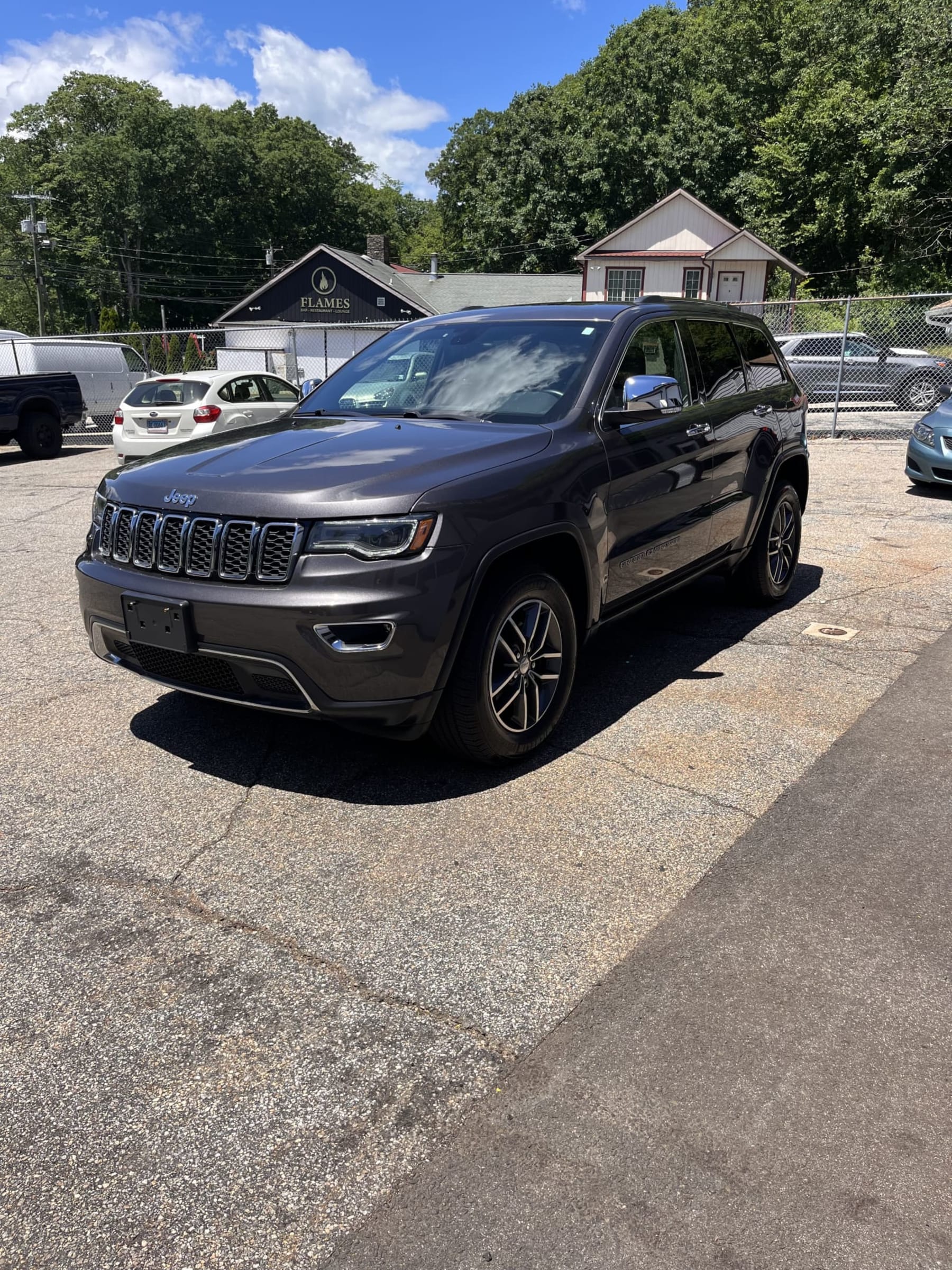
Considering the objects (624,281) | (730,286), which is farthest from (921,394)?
(624,281)

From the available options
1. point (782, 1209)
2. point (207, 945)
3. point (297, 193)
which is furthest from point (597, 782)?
point (297, 193)

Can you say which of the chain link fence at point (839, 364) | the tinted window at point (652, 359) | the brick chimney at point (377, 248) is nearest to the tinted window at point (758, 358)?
the tinted window at point (652, 359)

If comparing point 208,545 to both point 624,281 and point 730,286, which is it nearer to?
point 624,281

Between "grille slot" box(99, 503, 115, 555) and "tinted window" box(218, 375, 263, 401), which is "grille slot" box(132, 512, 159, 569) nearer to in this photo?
"grille slot" box(99, 503, 115, 555)

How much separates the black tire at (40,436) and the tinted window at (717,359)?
13.4 m

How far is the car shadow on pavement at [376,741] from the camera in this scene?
3.90 m

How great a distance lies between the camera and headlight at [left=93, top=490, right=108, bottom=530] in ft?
13.2

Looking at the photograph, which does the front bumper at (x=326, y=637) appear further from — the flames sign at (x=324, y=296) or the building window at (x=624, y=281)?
the flames sign at (x=324, y=296)

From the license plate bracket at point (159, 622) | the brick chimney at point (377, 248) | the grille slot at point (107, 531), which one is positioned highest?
the brick chimney at point (377, 248)

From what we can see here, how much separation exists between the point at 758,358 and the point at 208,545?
399 cm

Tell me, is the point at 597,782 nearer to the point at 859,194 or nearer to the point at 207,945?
the point at 207,945

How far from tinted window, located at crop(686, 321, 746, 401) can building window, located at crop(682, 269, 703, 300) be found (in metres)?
37.0

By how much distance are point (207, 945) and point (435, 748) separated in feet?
5.06

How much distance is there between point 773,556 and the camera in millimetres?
6305
